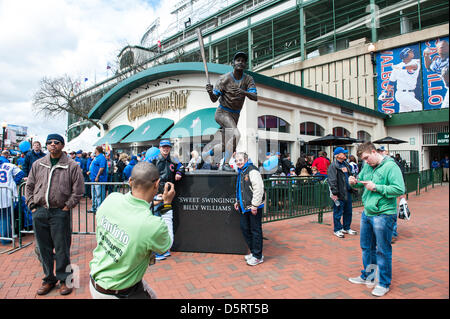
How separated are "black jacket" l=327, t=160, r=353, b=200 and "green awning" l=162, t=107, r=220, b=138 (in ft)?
→ 19.1

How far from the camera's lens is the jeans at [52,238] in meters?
3.72

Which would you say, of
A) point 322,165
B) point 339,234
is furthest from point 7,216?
point 322,165

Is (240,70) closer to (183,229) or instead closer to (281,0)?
(183,229)

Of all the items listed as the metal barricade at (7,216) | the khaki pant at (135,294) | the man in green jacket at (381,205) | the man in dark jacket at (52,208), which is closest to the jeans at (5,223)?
the metal barricade at (7,216)

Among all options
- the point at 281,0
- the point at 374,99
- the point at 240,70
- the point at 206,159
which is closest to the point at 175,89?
the point at 206,159

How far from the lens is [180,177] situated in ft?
16.4

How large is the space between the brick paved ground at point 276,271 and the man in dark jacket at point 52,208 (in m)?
0.30

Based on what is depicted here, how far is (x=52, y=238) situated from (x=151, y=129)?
448 inches

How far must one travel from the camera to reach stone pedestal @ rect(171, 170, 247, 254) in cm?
502

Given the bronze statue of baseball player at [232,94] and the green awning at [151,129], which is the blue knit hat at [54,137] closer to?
the bronze statue of baseball player at [232,94]

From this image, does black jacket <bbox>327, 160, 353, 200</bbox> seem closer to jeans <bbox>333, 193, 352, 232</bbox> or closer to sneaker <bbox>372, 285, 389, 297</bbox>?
jeans <bbox>333, 193, 352, 232</bbox>

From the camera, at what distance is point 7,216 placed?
571 centimetres

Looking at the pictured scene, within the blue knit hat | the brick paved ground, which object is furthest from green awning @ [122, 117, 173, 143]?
the blue knit hat

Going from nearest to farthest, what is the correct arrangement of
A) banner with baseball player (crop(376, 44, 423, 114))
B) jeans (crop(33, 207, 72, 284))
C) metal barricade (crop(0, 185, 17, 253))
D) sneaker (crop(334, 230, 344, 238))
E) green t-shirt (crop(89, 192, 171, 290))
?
green t-shirt (crop(89, 192, 171, 290)) < jeans (crop(33, 207, 72, 284)) < metal barricade (crop(0, 185, 17, 253)) < sneaker (crop(334, 230, 344, 238)) < banner with baseball player (crop(376, 44, 423, 114))
